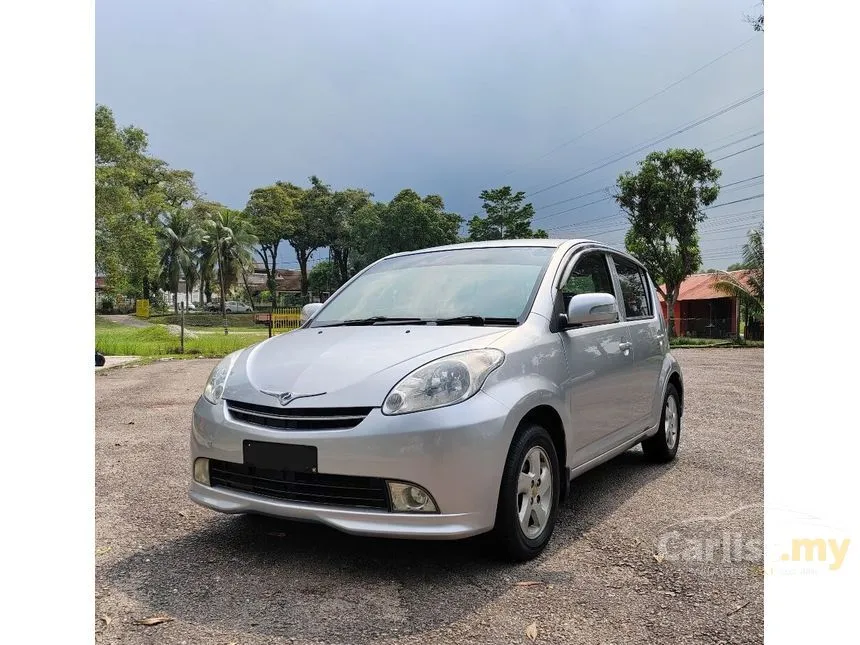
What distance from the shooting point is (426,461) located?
2963 mm

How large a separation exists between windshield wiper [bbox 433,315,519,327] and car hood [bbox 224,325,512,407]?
9 centimetres

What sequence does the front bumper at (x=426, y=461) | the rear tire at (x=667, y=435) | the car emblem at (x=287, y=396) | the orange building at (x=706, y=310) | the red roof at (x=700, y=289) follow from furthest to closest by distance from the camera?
1. the red roof at (x=700, y=289)
2. the orange building at (x=706, y=310)
3. the rear tire at (x=667, y=435)
4. the car emblem at (x=287, y=396)
5. the front bumper at (x=426, y=461)

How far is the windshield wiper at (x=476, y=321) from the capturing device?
374 cm

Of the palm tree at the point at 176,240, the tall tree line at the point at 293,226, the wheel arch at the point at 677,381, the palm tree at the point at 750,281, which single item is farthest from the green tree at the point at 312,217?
the wheel arch at the point at 677,381

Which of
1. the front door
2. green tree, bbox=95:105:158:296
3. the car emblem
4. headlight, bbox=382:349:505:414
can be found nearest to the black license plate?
the car emblem

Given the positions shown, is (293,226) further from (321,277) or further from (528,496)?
(528,496)

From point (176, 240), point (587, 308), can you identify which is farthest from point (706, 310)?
point (176, 240)

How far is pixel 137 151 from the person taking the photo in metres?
41.9

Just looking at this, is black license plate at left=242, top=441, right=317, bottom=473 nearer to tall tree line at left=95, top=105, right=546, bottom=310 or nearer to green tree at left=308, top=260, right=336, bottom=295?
tall tree line at left=95, top=105, right=546, bottom=310

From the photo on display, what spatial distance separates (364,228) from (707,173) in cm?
2844

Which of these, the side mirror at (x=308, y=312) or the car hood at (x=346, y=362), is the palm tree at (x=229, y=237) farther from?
the car hood at (x=346, y=362)

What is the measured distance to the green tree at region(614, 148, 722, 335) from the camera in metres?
32.4

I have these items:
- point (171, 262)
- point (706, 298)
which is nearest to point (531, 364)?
point (706, 298)
